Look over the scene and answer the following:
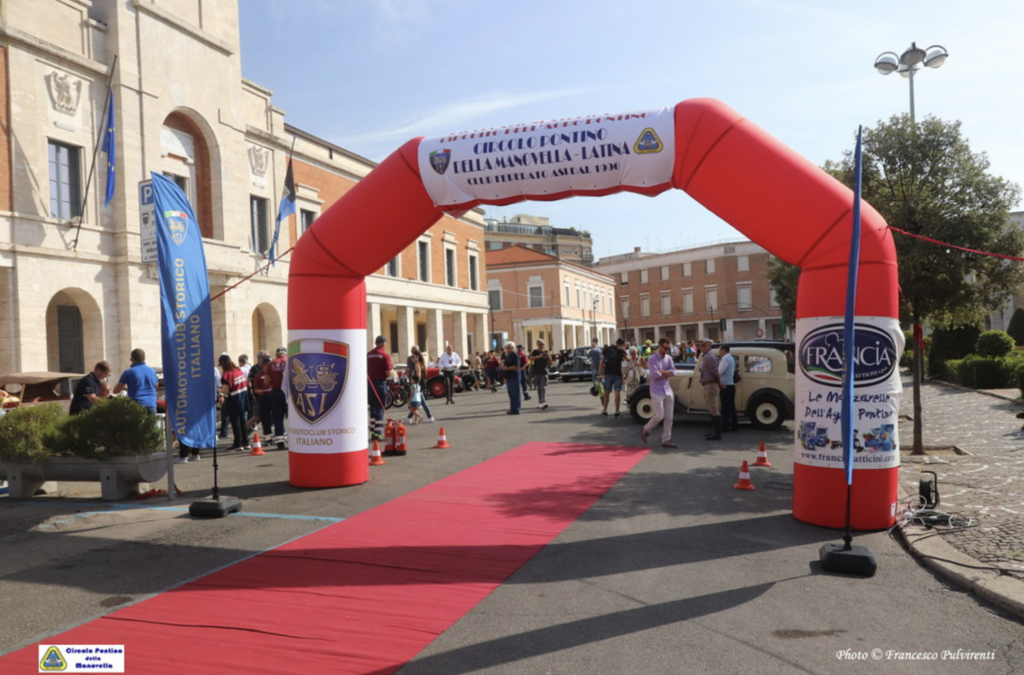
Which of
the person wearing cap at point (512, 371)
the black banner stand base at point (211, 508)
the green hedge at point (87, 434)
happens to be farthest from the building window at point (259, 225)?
the black banner stand base at point (211, 508)

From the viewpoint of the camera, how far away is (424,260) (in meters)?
40.8

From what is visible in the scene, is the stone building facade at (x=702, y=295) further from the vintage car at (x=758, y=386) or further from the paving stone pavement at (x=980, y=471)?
the vintage car at (x=758, y=386)

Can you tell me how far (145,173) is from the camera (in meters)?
22.0

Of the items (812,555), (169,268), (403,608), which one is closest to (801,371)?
(812,555)

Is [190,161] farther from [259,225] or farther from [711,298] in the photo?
[711,298]

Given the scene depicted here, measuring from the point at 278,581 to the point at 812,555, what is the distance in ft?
14.8

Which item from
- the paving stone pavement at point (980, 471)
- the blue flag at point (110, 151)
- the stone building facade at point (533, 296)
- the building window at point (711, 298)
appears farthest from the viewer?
the building window at point (711, 298)

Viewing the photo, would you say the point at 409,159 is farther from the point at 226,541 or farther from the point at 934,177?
the point at 934,177

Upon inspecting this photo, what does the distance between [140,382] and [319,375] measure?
349 cm

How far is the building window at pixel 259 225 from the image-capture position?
2797 centimetres

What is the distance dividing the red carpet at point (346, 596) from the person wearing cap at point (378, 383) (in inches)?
181

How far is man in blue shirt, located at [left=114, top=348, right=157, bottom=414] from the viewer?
10.7m

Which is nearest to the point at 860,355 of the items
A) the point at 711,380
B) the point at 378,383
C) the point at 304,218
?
the point at 711,380

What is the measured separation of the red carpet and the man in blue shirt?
16.2 feet
